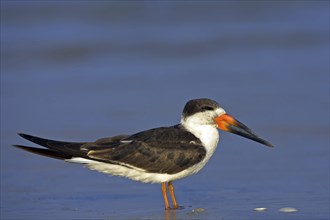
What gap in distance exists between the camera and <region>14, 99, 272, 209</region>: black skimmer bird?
6.98 m

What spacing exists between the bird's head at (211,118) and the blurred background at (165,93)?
0.50 meters

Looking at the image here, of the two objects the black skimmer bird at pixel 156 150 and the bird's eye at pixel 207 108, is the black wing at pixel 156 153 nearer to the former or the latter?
the black skimmer bird at pixel 156 150

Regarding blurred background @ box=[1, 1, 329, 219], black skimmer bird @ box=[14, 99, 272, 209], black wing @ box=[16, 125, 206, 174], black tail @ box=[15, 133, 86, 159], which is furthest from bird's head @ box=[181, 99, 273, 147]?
black tail @ box=[15, 133, 86, 159]

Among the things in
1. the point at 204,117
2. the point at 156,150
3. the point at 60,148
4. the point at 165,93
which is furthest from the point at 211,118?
the point at 165,93

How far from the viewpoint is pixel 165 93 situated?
1052 centimetres

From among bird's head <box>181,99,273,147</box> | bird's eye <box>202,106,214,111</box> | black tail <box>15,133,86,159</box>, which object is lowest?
black tail <box>15,133,86,159</box>

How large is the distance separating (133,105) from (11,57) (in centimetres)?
284

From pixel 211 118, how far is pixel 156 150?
1.80 feet

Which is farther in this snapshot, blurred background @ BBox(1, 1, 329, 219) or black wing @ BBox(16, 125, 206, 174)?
blurred background @ BBox(1, 1, 329, 219)

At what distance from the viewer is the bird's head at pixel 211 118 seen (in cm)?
732

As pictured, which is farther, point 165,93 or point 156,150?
point 165,93

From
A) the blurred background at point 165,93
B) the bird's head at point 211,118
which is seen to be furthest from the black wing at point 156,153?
the blurred background at point 165,93

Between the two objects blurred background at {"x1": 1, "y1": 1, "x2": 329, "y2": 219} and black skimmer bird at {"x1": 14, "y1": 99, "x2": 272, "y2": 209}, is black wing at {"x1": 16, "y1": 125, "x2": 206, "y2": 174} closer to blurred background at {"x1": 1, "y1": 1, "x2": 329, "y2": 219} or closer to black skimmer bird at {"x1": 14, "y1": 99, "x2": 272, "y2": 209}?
black skimmer bird at {"x1": 14, "y1": 99, "x2": 272, "y2": 209}

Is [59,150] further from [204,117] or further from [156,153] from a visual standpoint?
[204,117]
